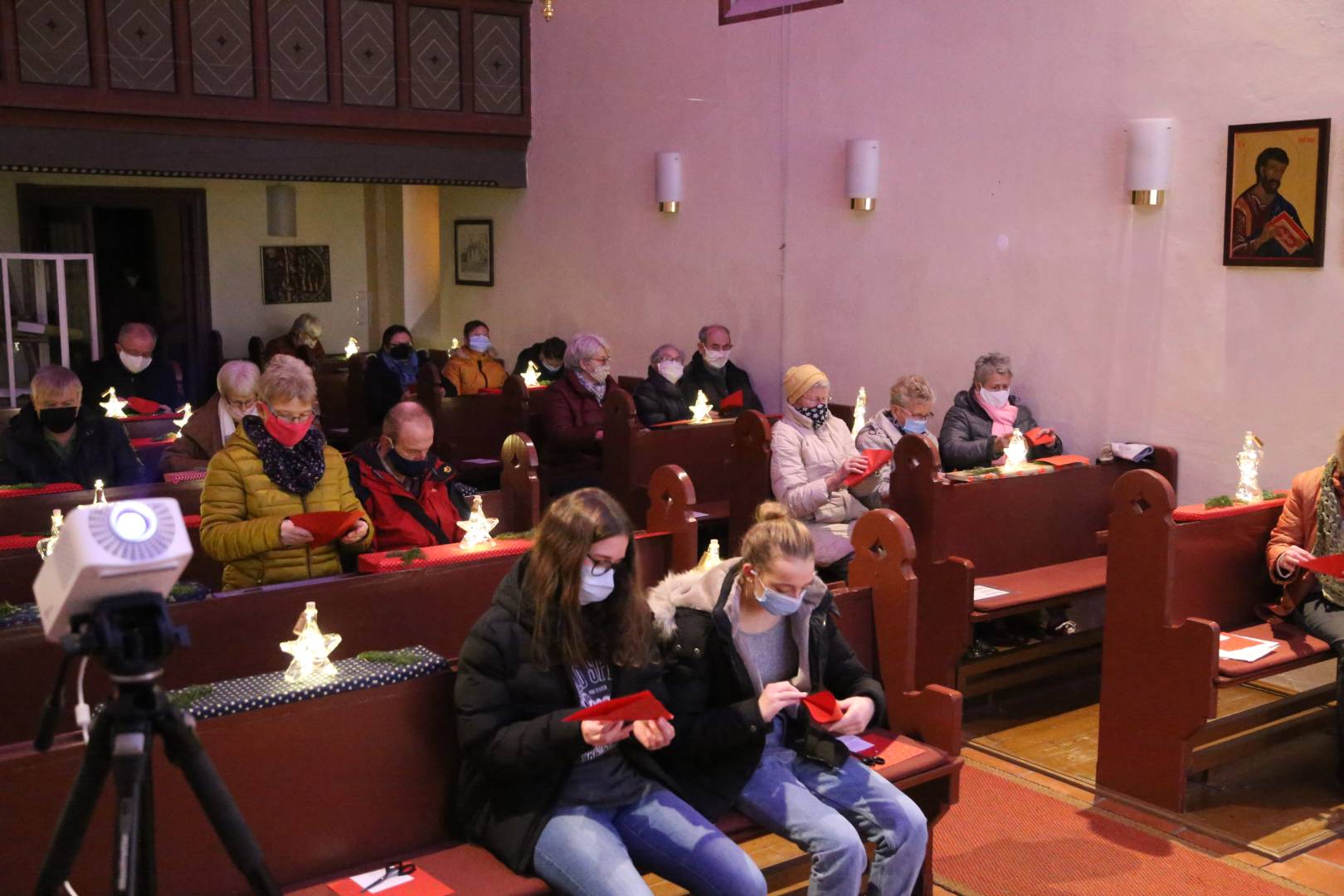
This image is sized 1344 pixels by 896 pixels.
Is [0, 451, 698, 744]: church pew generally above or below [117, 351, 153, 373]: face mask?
below

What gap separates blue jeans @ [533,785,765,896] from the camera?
2941 millimetres

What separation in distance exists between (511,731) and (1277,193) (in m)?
4.55

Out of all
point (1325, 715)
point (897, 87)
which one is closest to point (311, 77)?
point (897, 87)

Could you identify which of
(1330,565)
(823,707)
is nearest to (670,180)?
(1330,565)

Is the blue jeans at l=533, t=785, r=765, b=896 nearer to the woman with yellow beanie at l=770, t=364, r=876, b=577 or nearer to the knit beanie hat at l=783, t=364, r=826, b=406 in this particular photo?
the woman with yellow beanie at l=770, t=364, r=876, b=577

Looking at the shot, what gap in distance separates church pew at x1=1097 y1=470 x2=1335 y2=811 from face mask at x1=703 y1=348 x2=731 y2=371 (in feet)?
13.4

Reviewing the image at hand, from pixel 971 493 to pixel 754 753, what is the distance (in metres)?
2.59

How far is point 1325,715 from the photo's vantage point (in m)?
5.27

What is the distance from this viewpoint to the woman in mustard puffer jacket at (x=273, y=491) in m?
4.16

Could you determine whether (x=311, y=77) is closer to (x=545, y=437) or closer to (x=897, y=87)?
(x=545, y=437)

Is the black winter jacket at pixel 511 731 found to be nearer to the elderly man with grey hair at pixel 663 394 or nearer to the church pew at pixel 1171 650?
the church pew at pixel 1171 650

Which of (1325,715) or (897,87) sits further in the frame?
(897,87)

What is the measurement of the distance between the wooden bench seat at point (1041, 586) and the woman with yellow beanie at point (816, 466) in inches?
23.9

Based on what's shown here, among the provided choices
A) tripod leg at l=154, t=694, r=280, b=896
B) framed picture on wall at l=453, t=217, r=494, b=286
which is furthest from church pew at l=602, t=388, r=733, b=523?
tripod leg at l=154, t=694, r=280, b=896
